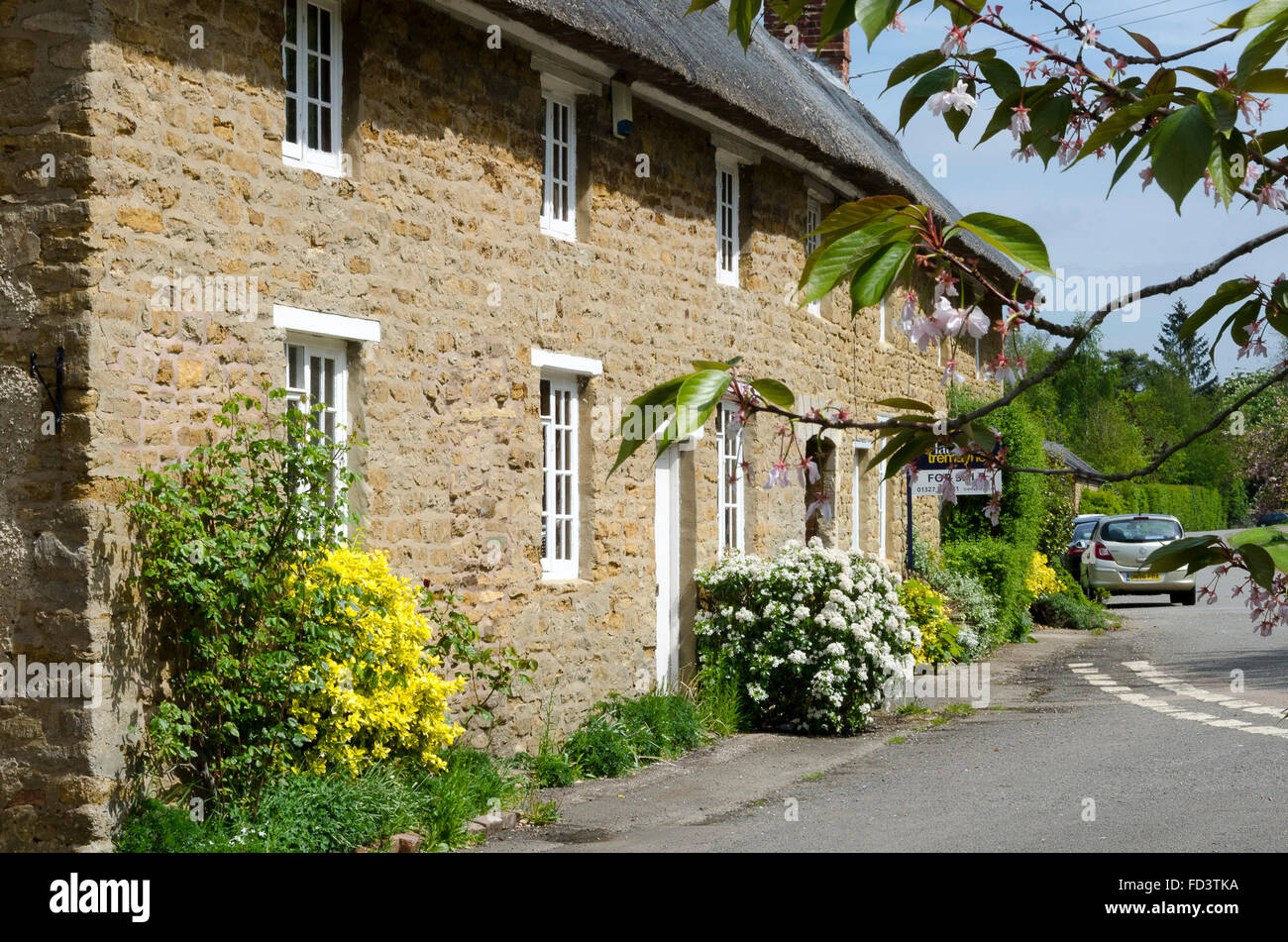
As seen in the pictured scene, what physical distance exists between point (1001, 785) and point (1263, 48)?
8944 millimetres

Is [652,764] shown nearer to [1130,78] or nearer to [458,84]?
[458,84]

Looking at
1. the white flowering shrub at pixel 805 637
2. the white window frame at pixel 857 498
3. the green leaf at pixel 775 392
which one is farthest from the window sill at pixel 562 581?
the green leaf at pixel 775 392

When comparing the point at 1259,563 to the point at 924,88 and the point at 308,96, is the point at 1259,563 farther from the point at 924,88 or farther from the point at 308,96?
the point at 308,96

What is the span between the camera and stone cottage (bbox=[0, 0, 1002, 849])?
23.1ft

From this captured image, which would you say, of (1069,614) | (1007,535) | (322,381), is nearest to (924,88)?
(322,381)

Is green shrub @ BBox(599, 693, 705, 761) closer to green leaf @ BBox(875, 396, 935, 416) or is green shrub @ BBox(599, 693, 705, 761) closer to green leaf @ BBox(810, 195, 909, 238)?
green leaf @ BBox(875, 396, 935, 416)

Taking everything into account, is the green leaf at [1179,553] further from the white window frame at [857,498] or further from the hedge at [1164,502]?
the hedge at [1164,502]

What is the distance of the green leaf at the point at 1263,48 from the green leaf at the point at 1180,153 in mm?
103

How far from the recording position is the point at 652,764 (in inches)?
428

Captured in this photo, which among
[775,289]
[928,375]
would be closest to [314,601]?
[775,289]

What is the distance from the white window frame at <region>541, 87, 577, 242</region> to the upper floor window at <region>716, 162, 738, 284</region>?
2735 millimetres

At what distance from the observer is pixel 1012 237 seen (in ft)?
5.42

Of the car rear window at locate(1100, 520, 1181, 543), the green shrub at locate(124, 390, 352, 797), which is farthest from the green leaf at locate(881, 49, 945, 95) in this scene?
the car rear window at locate(1100, 520, 1181, 543)
